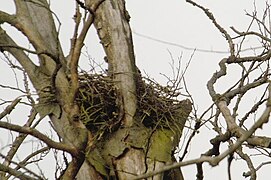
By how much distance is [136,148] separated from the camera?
3572 mm

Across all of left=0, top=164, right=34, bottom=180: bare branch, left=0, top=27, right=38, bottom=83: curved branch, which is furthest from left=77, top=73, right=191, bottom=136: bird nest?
left=0, top=164, right=34, bottom=180: bare branch

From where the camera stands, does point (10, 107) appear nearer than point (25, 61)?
Yes

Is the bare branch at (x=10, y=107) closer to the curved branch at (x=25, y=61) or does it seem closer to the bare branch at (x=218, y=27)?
the curved branch at (x=25, y=61)

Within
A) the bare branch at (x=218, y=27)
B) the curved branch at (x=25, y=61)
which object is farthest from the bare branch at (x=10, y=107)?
the bare branch at (x=218, y=27)

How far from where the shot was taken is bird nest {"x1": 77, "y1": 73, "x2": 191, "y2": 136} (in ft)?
12.1

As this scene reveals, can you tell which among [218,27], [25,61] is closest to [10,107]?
[25,61]

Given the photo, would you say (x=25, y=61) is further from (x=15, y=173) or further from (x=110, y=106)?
(x=15, y=173)

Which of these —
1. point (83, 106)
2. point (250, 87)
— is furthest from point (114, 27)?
point (250, 87)

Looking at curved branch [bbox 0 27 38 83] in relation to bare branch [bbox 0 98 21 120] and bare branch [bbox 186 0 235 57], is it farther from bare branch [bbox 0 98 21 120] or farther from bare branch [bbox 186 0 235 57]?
bare branch [bbox 186 0 235 57]

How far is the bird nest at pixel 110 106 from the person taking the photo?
3689 mm

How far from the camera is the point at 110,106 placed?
3752 millimetres

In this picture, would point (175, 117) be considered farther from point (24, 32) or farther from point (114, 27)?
point (24, 32)

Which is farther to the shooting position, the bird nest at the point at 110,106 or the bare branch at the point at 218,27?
the bird nest at the point at 110,106

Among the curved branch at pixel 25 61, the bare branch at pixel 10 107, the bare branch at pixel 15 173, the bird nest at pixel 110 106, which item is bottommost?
the bare branch at pixel 15 173
